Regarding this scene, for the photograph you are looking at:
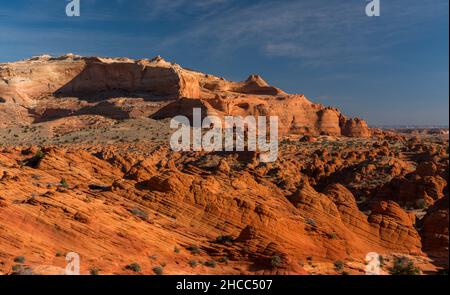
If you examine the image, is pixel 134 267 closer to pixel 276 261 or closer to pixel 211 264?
pixel 211 264

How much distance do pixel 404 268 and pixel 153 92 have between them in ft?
206

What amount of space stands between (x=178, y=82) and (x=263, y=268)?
60.1m

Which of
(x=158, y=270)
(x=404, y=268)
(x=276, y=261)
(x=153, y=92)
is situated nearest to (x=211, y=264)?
(x=158, y=270)

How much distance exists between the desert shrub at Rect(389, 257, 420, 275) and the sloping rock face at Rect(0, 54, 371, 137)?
43.1m

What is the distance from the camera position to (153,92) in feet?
244

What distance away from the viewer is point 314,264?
48.6 ft

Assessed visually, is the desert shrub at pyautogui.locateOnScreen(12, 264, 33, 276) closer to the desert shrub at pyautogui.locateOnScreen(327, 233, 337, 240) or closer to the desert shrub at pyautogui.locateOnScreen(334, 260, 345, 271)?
the desert shrub at pyautogui.locateOnScreen(334, 260, 345, 271)

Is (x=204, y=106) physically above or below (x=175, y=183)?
above

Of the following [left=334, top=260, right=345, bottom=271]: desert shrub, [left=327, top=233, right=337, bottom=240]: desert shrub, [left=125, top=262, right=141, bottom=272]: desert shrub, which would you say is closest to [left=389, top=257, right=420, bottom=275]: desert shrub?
[left=334, top=260, right=345, bottom=271]: desert shrub

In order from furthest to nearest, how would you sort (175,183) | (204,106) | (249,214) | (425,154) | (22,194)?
(204,106)
(425,154)
(175,183)
(249,214)
(22,194)

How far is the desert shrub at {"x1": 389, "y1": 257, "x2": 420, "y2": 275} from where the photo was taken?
1477 centimetres

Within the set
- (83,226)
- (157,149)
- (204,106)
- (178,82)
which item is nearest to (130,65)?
(178,82)

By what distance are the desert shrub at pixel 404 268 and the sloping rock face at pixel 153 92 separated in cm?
4311
